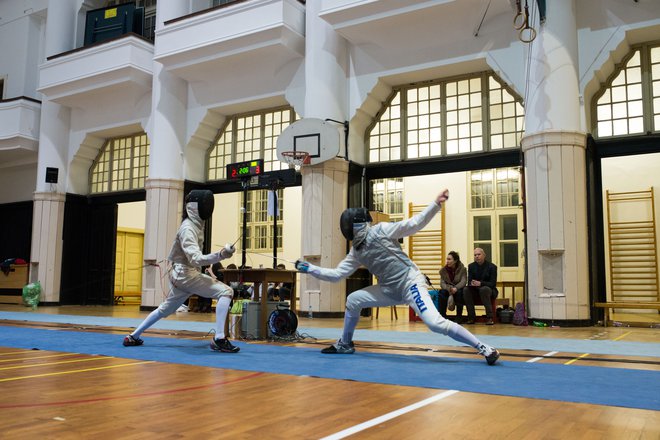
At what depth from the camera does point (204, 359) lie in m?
4.31

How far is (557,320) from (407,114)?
14.1 feet

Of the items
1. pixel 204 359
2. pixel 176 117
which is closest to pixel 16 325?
pixel 204 359

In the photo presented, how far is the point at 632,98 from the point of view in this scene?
8414 mm

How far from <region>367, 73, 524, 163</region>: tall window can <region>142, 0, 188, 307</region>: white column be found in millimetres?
4144

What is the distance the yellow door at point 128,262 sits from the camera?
17141 millimetres

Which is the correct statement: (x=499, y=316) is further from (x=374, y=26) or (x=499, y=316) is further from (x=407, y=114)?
(x=374, y=26)

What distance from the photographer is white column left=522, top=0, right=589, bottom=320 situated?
782 centimetres

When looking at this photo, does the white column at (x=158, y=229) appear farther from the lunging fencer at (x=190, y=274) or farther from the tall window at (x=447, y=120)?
the lunging fencer at (x=190, y=274)

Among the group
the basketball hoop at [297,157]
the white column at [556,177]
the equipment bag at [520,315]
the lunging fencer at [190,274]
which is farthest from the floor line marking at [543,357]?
the basketball hoop at [297,157]

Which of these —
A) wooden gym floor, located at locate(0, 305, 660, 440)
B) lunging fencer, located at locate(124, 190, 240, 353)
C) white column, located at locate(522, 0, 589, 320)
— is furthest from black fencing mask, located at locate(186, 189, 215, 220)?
white column, located at locate(522, 0, 589, 320)

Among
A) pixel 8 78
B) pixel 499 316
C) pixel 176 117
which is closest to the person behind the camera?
pixel 499 316

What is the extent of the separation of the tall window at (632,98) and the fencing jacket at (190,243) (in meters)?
6.11

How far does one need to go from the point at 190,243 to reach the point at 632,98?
6.71m

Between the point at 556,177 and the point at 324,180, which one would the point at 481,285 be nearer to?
the point at 556,177
